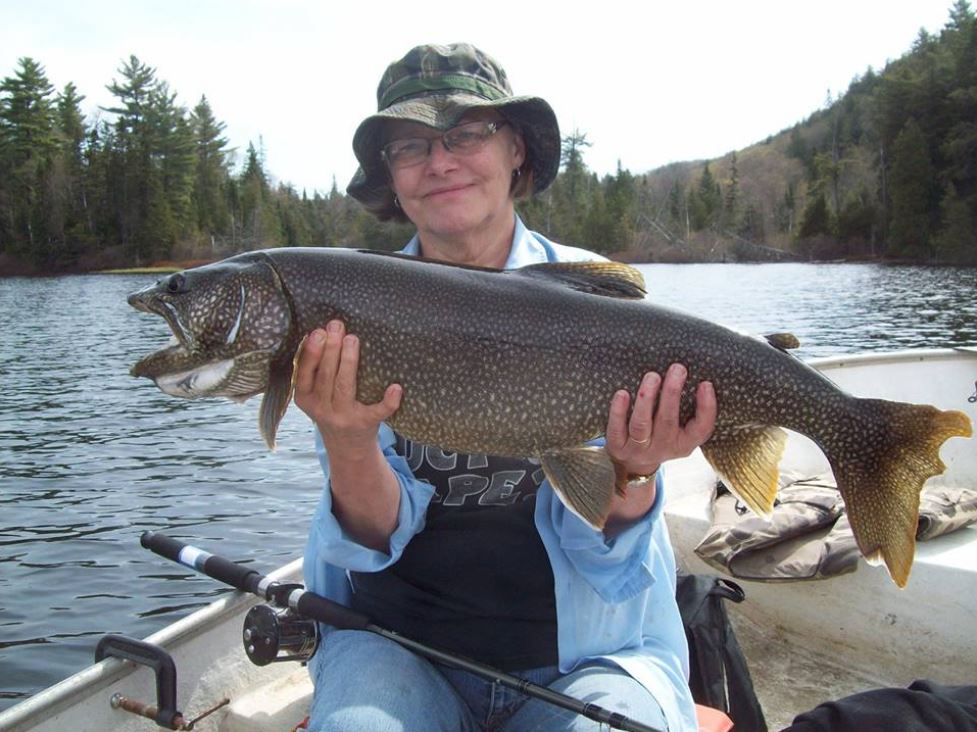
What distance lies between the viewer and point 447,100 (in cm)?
349

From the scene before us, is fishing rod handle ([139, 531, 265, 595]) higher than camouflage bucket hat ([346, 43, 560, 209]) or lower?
lower

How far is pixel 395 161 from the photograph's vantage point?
3.68 meters

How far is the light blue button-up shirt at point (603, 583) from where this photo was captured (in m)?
3.01


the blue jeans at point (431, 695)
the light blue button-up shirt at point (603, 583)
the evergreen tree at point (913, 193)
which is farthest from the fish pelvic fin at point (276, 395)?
the evergreen tree at point (913, 193)

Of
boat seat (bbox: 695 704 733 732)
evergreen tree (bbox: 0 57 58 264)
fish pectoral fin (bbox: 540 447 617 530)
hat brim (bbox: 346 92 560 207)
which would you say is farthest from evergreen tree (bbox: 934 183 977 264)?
evergreen tree (bbox: 0 57 58 264)

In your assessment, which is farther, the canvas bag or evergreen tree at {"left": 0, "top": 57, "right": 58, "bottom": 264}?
evergreen tree at {"left": 0, "top": 57, "right": 58, "bottom": 264}

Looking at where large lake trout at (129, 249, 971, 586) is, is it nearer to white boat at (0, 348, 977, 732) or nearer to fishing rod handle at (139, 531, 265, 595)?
fishing rod handle at (139, 531, 265, 595)

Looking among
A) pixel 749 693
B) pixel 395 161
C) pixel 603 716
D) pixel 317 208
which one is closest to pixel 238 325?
pixel 395 161

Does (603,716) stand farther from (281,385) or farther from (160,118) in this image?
(160,118)

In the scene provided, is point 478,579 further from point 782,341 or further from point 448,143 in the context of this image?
point 448,143

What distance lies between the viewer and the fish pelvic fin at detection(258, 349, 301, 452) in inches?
121

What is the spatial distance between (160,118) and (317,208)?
871 inches

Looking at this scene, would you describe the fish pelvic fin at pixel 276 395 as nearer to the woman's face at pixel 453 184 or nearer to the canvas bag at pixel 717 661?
the woman's face at pixel 453 184

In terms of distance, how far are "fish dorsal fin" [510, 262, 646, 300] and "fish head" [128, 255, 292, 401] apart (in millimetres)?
941
